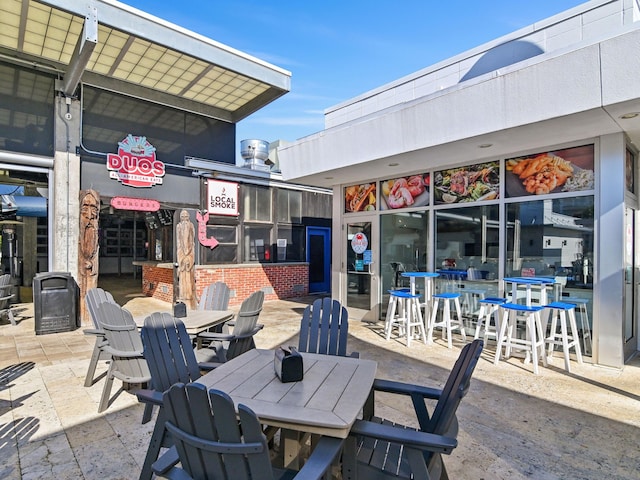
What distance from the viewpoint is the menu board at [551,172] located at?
495 cm

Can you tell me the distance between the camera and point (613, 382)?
4.10m

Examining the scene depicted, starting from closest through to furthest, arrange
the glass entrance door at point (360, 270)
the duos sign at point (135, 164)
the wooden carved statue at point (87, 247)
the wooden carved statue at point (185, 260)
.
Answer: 1. the wooden carved statue at point (87, 247)
2. the glass entrance door at point (360, 270)
3. the duos sign at point (135, 164)
4. the wooden carved statue at point (185, 260)

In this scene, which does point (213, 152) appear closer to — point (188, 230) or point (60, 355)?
point (188, 230)

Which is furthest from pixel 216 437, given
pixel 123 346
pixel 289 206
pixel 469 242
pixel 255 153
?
pixel 255 153

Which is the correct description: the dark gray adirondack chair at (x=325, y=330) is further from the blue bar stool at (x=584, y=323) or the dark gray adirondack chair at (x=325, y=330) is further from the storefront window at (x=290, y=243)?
the storefront window at (x=290, y=243)

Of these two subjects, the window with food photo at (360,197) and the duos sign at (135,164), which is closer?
the window with food photo at (360,197)

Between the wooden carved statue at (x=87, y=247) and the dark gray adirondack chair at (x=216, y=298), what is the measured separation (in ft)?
10.6

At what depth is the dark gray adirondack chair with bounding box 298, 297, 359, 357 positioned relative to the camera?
11.0 ft

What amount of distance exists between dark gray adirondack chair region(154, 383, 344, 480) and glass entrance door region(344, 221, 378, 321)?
595 cm

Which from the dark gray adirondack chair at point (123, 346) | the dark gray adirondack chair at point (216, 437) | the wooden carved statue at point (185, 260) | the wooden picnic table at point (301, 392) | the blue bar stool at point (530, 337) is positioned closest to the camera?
the dark gray adirondack chair at point (216, 437)

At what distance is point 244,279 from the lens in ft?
32.3

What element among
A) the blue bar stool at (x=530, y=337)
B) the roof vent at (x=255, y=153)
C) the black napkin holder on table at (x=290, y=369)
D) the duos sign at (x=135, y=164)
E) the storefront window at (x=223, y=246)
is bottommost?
the blue bar stool at (x=530, y=337)

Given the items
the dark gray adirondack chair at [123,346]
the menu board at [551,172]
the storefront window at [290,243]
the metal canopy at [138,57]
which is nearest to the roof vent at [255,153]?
the metal canopy at [138,57]

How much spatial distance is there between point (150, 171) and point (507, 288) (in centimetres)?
768
